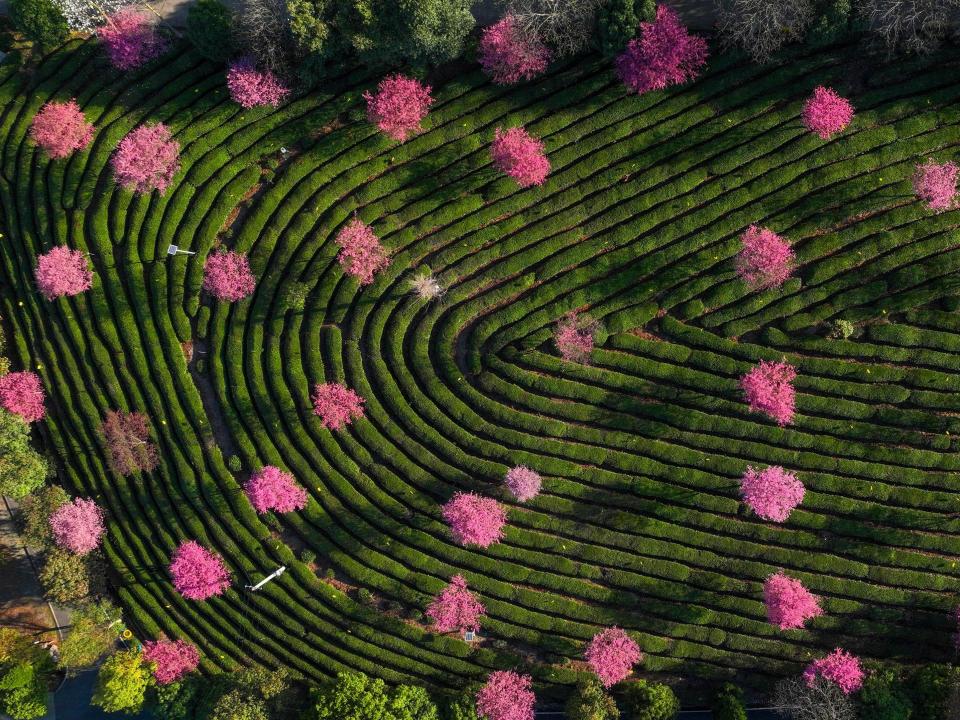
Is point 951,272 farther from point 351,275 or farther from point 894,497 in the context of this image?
point 351,275

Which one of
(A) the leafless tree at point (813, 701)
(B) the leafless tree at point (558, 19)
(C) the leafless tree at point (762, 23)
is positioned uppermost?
Result: (C) the leafless tree at point (762, 23)

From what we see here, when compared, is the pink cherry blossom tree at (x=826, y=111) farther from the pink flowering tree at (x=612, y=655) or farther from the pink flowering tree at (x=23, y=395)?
the pink flowering tree at (x=23, y=395)

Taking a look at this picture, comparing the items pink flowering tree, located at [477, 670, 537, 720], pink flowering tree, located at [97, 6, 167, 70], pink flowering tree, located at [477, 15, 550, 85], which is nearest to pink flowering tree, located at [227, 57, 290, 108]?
pink flowering tree, located at [97, 6, 167, 70]

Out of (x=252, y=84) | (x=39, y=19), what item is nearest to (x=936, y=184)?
(x=252, y=84)

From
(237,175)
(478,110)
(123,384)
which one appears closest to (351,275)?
(237,175)

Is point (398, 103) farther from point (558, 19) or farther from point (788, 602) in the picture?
point (788, 602)

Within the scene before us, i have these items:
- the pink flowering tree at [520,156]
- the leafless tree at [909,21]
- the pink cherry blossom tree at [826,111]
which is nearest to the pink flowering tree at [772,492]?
the pink cherry blossom tree at [826,111]

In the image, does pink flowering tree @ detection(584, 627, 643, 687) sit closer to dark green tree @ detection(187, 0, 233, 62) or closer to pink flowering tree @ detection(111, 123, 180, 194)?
pink flowering tree @ detection(111, 123, 180, 194)
